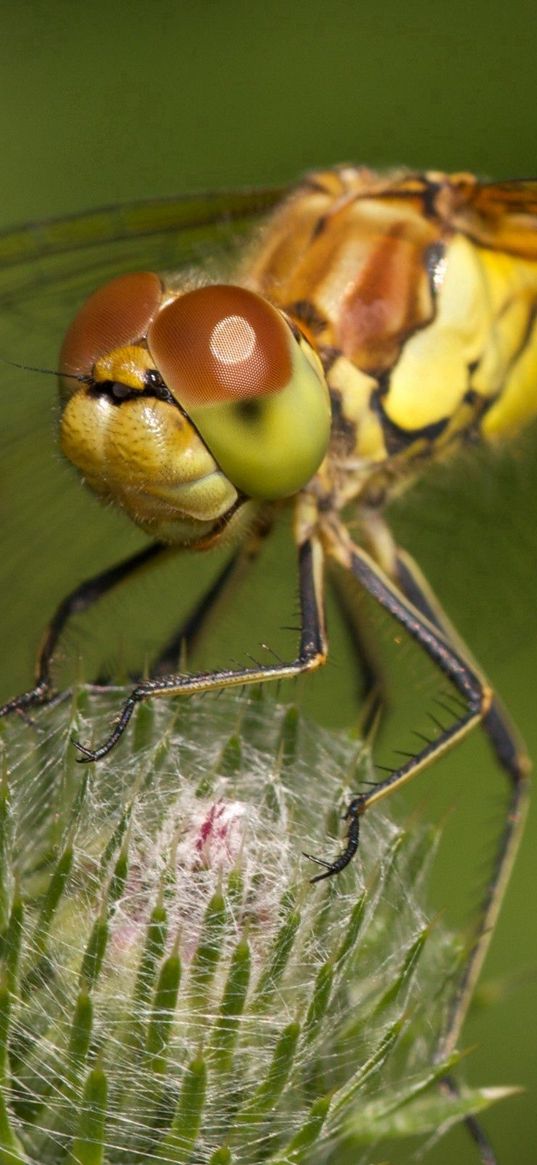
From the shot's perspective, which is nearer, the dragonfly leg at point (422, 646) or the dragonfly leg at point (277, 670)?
the dragonfly leg at point (277, 670)

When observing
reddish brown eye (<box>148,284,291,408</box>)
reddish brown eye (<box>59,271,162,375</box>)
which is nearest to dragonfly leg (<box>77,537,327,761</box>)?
reddish brown eye (<box>148,284,291,408</box>)

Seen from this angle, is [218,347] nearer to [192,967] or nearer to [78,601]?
[78,601]

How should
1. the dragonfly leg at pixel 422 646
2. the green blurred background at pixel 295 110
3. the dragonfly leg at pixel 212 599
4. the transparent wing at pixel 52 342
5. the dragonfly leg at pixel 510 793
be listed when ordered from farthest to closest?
1. the green blurred background at pixel 295 110
2. the transparent wing at pixel 52 342
3. the dragonfly leg at pixel 212 599
4. the dragonfly leg at pixel 510 793
5. the dragonfly leg at pixel 422 646

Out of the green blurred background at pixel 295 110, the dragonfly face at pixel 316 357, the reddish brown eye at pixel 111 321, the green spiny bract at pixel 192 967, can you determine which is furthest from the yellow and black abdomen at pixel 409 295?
the green blurred background at pixel 295 110

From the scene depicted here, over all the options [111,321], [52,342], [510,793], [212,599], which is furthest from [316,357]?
[510,793]

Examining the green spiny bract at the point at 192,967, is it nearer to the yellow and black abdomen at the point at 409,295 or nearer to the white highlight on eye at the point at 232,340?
the white highlight on eye at the point at 232,340

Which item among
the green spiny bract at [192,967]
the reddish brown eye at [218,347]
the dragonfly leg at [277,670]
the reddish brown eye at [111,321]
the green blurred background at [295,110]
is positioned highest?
the green blurred background at [295,110]

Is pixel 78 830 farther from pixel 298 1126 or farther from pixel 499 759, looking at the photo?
pixel 499 759

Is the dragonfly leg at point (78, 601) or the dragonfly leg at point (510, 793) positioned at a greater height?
the dragonfly leg at point (78, 601)
